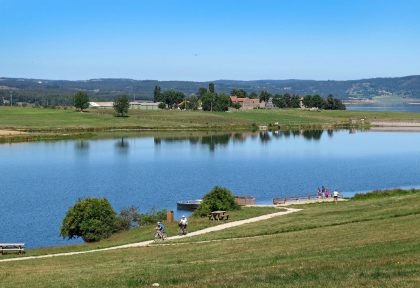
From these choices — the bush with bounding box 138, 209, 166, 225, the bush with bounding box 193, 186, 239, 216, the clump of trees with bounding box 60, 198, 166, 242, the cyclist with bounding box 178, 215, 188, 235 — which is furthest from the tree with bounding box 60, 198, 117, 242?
the cyclist with bounding box 178, 215, 188, 235

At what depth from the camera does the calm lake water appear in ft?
193

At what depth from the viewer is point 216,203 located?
43.9m

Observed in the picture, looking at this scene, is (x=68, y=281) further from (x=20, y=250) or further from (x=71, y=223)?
(x=71, y=223)

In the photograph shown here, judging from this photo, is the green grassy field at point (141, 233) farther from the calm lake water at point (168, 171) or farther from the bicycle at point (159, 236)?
the calm lake water at point (168, 171)

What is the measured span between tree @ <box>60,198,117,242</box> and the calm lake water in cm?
216

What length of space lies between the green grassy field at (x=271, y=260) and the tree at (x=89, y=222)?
371 inches

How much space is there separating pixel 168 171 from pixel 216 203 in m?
44.1

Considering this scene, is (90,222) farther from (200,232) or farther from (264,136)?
(264,136)

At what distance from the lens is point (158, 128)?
176 metres

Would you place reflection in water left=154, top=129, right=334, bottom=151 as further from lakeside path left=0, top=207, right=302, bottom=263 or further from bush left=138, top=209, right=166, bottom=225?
lakeside path left=0, top=207, right=302, bottom=263

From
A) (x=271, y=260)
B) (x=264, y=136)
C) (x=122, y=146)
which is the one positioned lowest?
(x=264, y=136)

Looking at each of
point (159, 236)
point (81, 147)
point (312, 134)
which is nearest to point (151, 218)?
point (159, 236)

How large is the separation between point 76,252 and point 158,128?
14454cm

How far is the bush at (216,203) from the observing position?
144 ft
